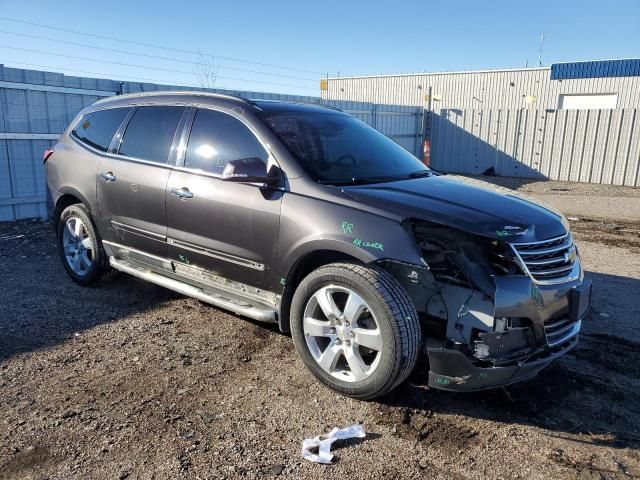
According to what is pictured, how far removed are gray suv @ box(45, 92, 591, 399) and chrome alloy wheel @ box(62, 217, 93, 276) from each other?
465 mm

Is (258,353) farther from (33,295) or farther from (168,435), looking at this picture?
(33,295)

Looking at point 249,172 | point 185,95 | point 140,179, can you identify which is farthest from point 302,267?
point 185,95

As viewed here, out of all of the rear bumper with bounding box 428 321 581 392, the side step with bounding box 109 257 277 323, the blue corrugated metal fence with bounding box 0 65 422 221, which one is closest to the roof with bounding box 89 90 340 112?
the side step with bounding box 109 257 277 323

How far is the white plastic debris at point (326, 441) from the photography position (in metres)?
2.69

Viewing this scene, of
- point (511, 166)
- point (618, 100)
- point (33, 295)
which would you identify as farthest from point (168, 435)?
point (618, 100)

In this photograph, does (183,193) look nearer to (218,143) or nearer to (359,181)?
(218,143)

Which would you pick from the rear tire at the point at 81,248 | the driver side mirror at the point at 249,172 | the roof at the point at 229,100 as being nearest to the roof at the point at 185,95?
the roof at the point at 229,100

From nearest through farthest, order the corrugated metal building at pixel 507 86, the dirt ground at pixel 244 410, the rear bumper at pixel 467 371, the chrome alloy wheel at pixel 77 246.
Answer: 1. the dirt ground at pixel 244 410
2. the rear bumper at pixel 467 371
3. the chrome alloy wheel at pixel 77 246
4. the corrugated metal building at pixel 507 86

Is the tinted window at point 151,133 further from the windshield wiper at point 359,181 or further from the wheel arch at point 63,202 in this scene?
the windshield wiper at point 359,181

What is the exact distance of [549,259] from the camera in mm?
3131

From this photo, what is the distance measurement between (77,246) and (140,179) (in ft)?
5.10

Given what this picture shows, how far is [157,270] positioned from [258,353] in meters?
1.30

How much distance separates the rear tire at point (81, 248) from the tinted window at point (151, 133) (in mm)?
A: 917

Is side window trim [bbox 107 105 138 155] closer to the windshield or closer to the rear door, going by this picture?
the rear door
